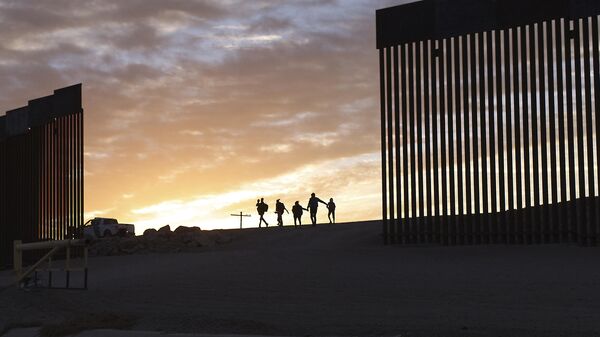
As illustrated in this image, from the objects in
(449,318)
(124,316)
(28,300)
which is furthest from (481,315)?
(28,300)

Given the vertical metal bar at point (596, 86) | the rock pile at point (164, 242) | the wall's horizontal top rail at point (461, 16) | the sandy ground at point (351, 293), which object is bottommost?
the sandy ground at point (351, 293)

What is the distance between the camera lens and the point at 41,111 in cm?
3247

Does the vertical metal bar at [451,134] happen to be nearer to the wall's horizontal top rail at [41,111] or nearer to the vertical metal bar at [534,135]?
the vertical metal bar at [534,135]

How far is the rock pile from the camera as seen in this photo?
30.2 m

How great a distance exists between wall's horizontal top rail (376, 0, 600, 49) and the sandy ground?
554cm

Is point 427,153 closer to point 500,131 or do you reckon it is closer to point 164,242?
point 500,131

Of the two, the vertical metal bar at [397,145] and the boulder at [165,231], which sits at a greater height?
the vertical metal bar at [397,145]

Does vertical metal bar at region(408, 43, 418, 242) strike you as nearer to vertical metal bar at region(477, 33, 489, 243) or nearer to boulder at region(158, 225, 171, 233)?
vertical metal bar at region(477, 33, 489, 243)

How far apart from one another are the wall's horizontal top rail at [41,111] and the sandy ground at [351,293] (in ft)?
23.4

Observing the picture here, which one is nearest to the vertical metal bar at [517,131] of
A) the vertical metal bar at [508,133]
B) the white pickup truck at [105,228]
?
the vertical metal bar at [508,133]

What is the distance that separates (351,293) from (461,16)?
9.71 metres

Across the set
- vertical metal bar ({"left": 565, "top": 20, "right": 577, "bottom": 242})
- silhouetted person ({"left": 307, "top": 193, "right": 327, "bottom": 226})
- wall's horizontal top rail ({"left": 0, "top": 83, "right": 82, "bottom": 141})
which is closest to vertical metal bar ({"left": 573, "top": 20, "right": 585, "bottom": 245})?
vertical metal bar ({"left": 565, "top": 20, "right": 577, "bottom": 242})

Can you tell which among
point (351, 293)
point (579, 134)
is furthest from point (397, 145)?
point (351, 293)

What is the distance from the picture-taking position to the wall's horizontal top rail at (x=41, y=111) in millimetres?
30797
